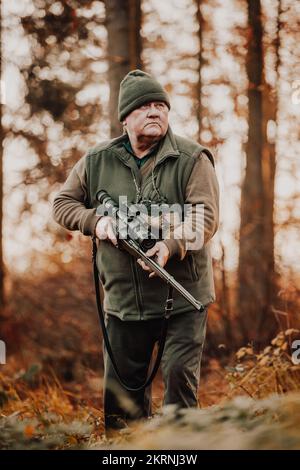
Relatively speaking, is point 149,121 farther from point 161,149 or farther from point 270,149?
point 270,149

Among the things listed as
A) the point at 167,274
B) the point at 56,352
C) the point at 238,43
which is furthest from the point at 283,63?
the point at 167,274

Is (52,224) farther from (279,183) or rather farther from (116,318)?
(116,318)

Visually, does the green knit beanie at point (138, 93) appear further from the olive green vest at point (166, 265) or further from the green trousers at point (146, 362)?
the green trousers at point (146, 362)

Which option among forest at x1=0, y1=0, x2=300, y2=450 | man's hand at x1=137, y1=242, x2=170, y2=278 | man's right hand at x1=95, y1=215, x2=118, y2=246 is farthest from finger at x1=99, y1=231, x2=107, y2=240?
forest at x1=0, y1=0, x2=300, y2=450

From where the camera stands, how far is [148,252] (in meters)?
4.09

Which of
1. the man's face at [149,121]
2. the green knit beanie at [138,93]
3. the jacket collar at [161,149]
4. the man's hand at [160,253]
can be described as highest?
the green knit beanie at [138,93]

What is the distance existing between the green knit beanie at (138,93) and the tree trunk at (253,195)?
4.91m

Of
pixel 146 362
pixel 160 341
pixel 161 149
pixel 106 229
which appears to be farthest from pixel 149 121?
pixel 146 362

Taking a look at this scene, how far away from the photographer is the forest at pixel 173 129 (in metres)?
8.30

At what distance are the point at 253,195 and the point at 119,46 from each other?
4.59 m

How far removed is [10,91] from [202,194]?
699 centimetres

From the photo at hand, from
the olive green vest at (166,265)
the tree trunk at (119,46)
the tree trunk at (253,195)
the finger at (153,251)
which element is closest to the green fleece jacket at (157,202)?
the olive green vest at (166,265)

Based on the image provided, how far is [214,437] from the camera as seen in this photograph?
9.68 feet

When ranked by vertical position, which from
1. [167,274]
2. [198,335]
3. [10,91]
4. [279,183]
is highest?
[10,91]
